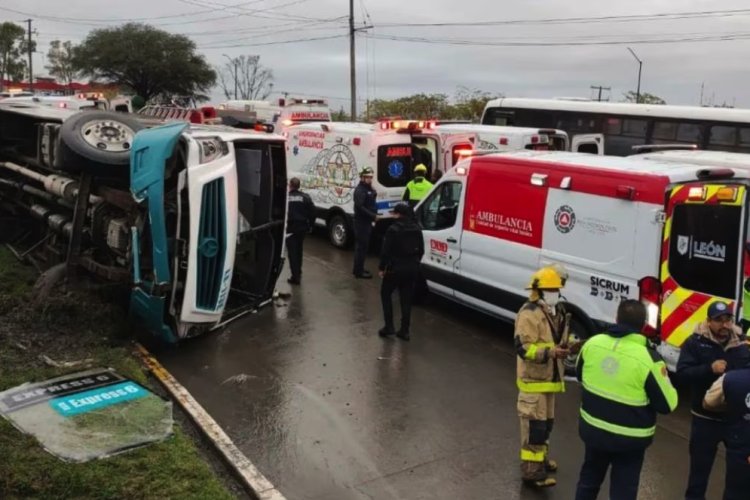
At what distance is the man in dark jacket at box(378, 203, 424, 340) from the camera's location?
7.32 metres

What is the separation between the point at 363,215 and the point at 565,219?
13.4 ft

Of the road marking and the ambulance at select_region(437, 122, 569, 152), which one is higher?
the ambulance at select_region(437, 122, 569, 152)

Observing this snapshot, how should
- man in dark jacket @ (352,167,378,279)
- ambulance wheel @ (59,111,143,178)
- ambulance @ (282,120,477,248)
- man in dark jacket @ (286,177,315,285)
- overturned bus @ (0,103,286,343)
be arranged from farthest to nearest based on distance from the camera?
ambulance @ (282,120,477,248), man in dark jacket @ (352,167,378,279), man in dark jacket @ (286,177,315,285), ambulance wheel @ (59,111,143,178), overturned bus @ (0,103,286,343)

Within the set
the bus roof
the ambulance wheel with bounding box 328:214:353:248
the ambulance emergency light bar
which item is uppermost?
the bus roof

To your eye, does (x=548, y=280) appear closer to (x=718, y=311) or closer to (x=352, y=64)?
(x=718, y=311)

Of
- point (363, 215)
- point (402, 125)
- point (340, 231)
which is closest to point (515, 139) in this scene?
point (402, 125)

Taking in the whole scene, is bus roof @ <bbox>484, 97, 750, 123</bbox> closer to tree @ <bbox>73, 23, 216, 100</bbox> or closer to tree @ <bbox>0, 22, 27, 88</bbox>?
tree @ <bbox>73, 23, 216, 100</bbox>

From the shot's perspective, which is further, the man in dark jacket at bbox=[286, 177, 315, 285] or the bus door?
the bus door

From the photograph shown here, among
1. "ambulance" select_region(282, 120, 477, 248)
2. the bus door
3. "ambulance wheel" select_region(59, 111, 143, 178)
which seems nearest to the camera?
"ambulance wheel" select_region(59, 111, 143, 178)

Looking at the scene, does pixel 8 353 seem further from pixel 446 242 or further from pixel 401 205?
pixel 446 242

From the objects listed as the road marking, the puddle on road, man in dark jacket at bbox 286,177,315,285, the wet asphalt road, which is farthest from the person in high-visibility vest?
the puddle on road

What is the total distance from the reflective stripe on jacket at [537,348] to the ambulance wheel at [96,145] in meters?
4.40

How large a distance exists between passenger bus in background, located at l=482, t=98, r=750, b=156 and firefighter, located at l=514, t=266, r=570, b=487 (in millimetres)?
8788

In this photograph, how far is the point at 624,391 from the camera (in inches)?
142
